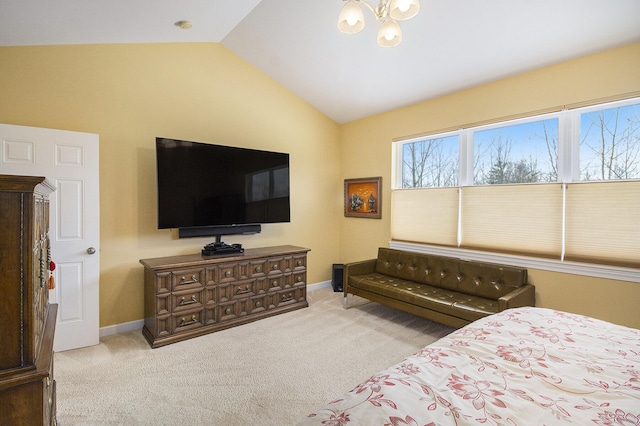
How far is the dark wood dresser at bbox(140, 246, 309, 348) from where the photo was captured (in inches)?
121

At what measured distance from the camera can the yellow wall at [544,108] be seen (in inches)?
106

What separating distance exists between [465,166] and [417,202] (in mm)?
778

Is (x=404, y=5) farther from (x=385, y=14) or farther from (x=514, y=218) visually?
(x=514, y=218)

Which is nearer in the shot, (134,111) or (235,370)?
(235,370)

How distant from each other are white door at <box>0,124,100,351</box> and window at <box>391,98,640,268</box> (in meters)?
3.78

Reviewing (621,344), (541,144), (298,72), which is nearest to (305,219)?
(298,72)

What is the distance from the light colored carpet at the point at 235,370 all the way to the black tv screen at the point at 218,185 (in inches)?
51.0

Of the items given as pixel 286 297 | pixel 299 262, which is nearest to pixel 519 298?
pixel 299 262

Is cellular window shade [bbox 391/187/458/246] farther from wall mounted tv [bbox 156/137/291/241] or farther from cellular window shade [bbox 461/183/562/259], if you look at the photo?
wall mounted tv [bbox 156/137/291/241]

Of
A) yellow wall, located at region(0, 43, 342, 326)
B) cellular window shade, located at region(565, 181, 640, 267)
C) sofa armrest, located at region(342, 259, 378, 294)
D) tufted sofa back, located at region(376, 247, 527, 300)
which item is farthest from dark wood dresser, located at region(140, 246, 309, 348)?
cellular window shade, located at region(565, 181, 640, 267)

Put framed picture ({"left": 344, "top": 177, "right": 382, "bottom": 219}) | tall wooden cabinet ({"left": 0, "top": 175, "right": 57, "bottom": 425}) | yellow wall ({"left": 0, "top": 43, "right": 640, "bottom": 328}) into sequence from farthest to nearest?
framed picture ({"left": 344, "top": 177, "right": 382, "bottom": 219})
yellow wall ({"left": 0, "top": 43, "right": 640, "bottom": 328})
tall wooden cabinet ({"left": 0, "top": 175, "right": 57, "bottom": 425})

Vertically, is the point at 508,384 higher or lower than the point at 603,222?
lower

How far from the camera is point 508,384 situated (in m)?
1.16

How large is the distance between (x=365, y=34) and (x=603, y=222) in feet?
9.59
